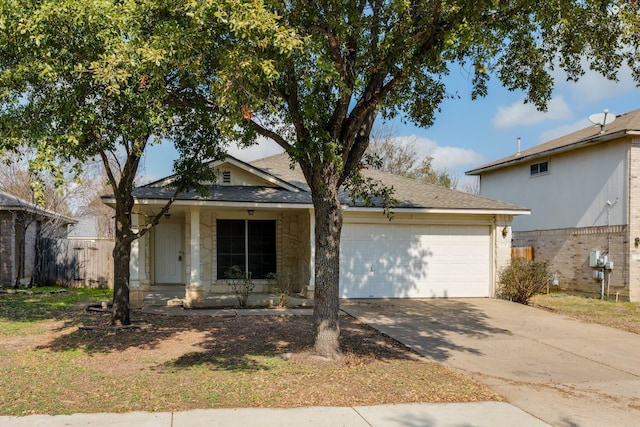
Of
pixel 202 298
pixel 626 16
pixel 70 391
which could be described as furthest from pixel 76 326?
pixel 626 16

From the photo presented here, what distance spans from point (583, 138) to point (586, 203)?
222cm

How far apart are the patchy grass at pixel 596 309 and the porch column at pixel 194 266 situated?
9043 millimetres

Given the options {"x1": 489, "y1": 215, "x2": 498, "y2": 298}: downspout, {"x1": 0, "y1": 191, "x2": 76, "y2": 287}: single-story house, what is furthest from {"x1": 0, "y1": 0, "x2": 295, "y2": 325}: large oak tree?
{"x1": 0, "y1": 191, "x2": 76, "y2": 287}: single-story house

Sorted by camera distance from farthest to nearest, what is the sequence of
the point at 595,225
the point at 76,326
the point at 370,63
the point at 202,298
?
1. the point at 595,225
2. the point at 202,298
3. the point at 76,326
4. the point at 370,63

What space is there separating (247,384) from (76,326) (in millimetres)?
5710

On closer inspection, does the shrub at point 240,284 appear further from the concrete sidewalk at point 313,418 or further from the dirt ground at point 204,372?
the concrete sidewalk at point 313,418

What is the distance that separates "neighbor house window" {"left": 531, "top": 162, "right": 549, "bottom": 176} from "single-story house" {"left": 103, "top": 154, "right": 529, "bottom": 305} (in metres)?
4.22

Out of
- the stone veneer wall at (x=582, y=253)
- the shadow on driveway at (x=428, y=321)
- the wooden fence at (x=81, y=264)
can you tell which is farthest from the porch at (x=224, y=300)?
the stone veneer wall at (x=582, y=253)

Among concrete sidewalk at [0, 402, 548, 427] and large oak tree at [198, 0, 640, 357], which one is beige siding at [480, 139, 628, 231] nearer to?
large oak tree at [198, 0, 640, 357]

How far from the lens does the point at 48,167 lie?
5.60m

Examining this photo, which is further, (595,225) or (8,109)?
(595,225)

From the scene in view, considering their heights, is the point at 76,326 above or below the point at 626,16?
below

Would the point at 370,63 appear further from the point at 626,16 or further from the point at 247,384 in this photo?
the point at 247,384

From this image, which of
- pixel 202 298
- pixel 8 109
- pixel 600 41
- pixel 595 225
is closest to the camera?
pixel 8 109
